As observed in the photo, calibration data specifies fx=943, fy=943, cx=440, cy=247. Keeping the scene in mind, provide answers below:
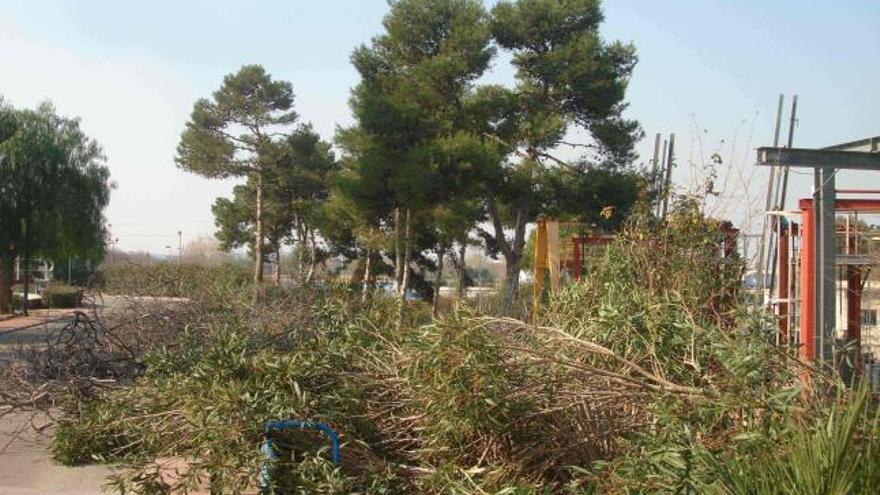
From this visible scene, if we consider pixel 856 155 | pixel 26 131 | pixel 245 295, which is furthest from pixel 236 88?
pixel 856 155

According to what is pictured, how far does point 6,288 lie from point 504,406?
111 ft

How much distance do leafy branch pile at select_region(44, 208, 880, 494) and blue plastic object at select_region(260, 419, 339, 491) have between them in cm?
6

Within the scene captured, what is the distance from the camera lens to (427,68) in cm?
2377

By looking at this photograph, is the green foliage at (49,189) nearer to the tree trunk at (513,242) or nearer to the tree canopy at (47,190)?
the tree canopy at (47,190)

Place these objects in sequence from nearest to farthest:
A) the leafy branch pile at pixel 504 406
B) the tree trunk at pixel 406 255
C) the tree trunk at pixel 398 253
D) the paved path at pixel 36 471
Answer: the leafy branch pile at pixel 504 406
the paved path at pixel 36 471
the tree trunk at pixel 406 255
the tree trunk at pixel 398 253

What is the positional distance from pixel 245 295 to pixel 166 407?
14.0 feet

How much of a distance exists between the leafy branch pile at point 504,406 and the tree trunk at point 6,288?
29.3 metres

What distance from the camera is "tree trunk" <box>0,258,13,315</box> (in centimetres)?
3412

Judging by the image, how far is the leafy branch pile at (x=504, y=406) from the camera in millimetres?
5020

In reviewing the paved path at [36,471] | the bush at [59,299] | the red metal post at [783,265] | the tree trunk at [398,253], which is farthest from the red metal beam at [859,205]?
the bush at [59,299]

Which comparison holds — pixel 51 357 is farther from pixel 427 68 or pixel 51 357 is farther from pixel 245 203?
pixel 245 203

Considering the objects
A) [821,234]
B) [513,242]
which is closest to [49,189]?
[513,242]

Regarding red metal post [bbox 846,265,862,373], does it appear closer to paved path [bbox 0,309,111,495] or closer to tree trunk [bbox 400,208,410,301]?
paved path [bbox 0,309,111,495]

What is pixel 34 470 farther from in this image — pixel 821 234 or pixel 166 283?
pixel 821 234
